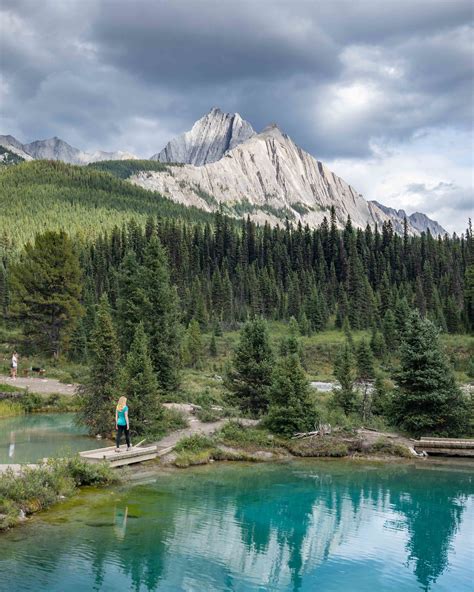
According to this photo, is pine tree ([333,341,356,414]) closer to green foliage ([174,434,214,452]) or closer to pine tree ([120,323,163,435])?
green foliage ([174,434,214,452])

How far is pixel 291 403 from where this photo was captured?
2878 cm

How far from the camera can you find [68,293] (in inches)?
2314

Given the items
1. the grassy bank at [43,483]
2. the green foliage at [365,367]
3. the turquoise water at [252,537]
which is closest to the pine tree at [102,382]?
the turquoise water at [252,537]

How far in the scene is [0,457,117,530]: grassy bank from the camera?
16.0 meters

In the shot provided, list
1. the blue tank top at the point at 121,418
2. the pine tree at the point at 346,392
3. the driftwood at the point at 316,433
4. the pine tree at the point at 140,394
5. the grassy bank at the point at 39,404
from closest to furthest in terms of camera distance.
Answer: the blue tank top at the point at 121,418 → the pine tree at the point at 140,394 → the driftwood at the point at 316,433 → the pine tree at the point at 346,392 → the grassy bank at the point at 39,404

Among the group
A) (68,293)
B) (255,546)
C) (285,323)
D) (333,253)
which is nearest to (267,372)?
(255,546)

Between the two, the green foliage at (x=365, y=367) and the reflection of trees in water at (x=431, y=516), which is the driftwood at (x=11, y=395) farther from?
the green foliage at (x=365, y=367)

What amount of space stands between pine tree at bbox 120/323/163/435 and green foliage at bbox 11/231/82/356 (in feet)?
102

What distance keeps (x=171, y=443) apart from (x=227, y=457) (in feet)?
9.58

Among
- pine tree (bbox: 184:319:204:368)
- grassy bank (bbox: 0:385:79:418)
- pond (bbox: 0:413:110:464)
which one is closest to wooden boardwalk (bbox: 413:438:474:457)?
pond (bbox: 0:413:110:464)

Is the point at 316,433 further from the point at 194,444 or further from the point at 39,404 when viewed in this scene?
the point at 39,404

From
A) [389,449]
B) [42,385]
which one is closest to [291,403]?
[389,449]

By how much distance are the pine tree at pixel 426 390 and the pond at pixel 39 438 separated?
16413 millimetres

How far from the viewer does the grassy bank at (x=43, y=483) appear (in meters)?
16.0
